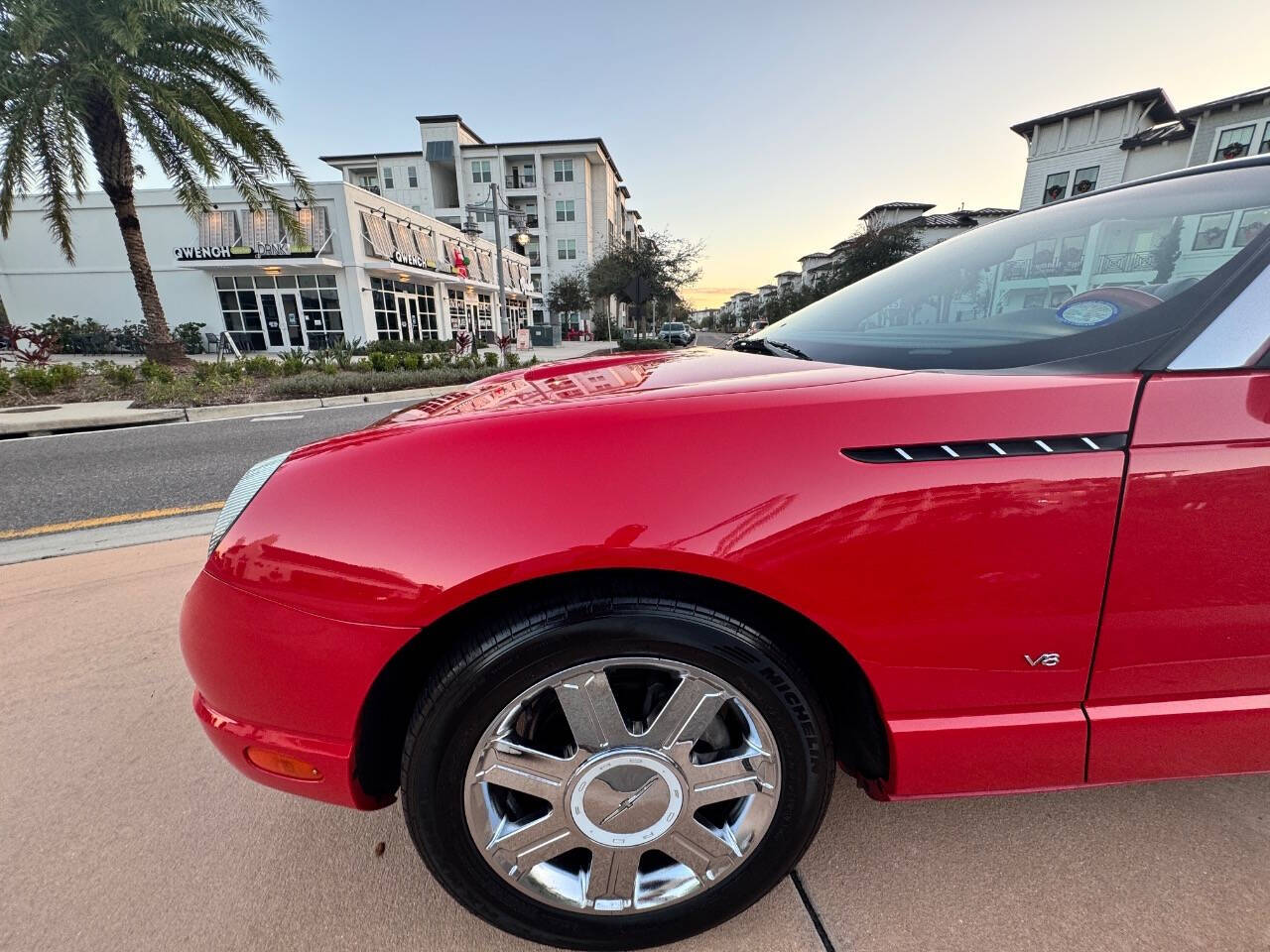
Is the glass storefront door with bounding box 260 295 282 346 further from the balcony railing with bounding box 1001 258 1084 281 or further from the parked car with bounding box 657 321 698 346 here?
the balcony railing with bounding box 1001 258 1084 281

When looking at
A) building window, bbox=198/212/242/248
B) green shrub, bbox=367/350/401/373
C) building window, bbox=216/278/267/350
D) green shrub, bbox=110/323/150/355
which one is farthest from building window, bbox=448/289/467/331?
green shrub, bbox=367/350/401/373

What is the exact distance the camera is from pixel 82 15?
31.3ft

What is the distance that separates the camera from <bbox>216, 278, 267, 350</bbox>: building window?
23.4 meters

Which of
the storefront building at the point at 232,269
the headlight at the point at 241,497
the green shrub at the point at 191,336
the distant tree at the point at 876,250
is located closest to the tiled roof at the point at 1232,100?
the distant tree at the point at 876,250

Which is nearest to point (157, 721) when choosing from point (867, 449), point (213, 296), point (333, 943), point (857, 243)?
point (333, 943)

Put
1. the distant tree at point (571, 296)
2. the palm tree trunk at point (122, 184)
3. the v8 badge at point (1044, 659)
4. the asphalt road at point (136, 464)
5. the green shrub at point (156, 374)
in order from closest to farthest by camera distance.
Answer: the v8 badge at point (1044, 659) < the asphalt road at point (136, 464) < the green shrub at point (156, 374) < the palm tree trunk at point (122, 184) < the distant tree at point (571, 296)

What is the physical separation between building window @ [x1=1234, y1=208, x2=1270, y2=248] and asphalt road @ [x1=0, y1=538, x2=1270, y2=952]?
141 centimetres

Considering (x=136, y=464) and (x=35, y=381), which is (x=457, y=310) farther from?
(x=136, y=464)

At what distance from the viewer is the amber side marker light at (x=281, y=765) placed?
1.13 m

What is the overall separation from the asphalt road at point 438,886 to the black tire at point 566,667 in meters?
0.14

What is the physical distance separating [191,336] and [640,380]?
1115 inches

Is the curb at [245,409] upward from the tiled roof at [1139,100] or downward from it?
downward

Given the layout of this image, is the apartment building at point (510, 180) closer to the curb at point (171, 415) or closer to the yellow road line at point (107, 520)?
the curb at point (171, 415)

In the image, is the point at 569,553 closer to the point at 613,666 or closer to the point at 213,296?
the point at 613,666
